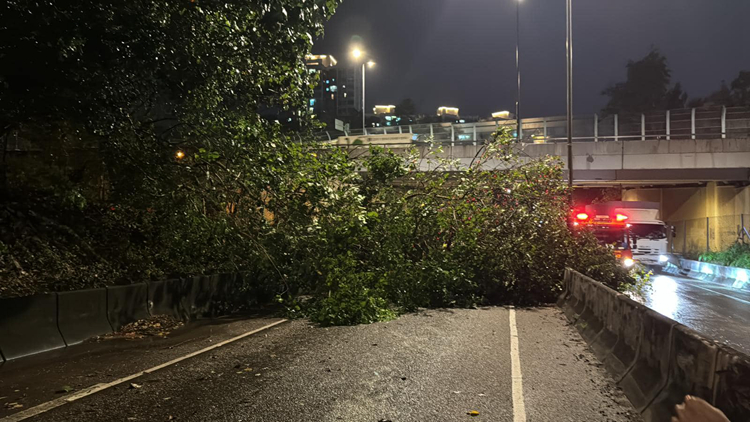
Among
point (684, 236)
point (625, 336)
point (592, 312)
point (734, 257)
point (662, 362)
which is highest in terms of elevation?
point (662, 362)

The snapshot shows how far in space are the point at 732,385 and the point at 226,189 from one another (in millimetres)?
9788

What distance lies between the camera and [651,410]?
15.2ft

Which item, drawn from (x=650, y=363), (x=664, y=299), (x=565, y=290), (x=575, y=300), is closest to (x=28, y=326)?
(x=650, y=363)

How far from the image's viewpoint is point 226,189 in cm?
1151

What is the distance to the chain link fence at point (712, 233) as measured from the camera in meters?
29.2

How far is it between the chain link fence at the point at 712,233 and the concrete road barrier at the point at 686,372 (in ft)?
90.3

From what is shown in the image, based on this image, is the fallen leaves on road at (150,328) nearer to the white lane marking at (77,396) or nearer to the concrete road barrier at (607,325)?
the white lane marking at (77,396)

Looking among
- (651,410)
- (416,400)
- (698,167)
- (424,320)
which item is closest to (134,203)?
(424,320)

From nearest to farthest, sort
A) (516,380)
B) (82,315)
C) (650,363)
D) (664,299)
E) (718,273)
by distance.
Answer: (650,363), (516,380), (82,315), (664,299), (718,273)

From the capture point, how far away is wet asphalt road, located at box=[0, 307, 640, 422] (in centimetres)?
503

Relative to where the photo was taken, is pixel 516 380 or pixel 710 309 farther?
pixel 710 309

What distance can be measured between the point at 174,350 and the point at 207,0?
18.5 ft

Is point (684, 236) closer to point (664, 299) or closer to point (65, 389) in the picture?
point (664, 299)

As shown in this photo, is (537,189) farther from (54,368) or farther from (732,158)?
(732,158)
